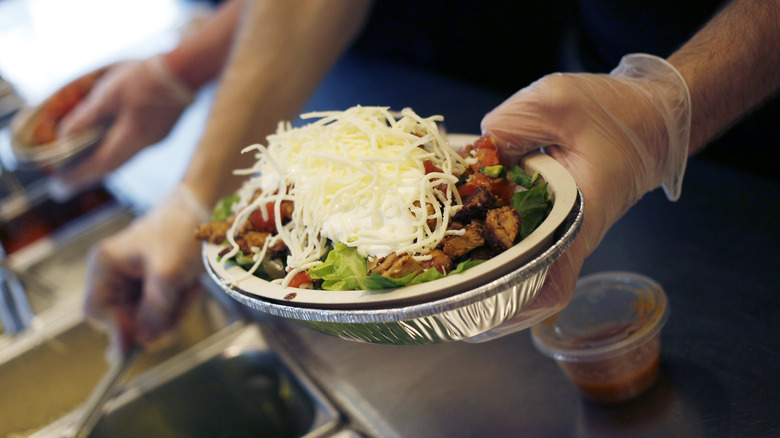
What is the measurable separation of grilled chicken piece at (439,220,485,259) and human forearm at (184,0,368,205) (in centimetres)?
116

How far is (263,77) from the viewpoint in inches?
79.0

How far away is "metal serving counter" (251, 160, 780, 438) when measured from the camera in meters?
1.11

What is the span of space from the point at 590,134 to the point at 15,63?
5.15 meters

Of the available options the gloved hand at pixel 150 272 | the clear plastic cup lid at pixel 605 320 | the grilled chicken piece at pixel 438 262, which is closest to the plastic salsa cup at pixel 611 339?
the clear plastic cup lid at pixel 605 320

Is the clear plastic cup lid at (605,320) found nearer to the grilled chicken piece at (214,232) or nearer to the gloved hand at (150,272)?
the grilled chicken piece at (214,232)

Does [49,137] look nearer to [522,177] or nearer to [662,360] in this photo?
[522,177]

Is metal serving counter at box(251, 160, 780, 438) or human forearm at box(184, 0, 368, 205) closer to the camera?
metal serving counter at box(251, 160, 780, 438)

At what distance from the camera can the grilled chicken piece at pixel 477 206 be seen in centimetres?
92

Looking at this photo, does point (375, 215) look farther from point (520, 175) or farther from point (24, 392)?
point (24, 392)

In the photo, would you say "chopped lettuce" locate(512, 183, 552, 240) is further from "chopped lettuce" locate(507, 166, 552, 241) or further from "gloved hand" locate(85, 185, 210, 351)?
"gloved hand" locate(85, 185, 210, 351)

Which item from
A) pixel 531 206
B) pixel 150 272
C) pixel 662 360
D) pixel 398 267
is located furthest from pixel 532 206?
pixel 150 272

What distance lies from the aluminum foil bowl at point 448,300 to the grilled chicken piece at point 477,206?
9 cm

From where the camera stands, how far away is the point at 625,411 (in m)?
1.13

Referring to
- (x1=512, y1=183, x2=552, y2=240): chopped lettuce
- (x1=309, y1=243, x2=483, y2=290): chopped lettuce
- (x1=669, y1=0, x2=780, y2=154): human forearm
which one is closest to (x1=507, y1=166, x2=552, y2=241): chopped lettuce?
(x1=512, y1=183, x2=552, y2=240): chopped lettuce
